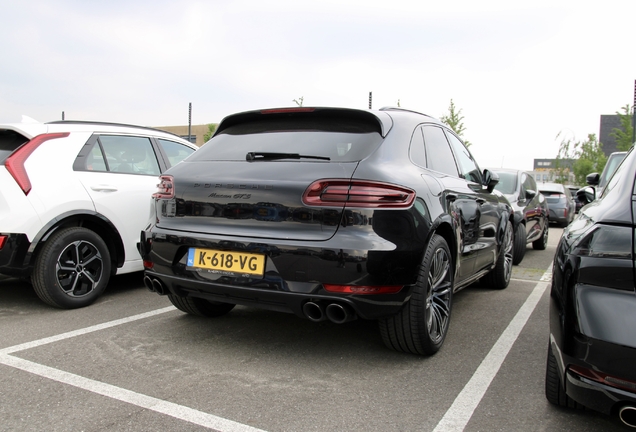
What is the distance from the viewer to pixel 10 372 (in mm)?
3078

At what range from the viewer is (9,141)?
14.6ft

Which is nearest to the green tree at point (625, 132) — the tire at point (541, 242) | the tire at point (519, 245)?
the tire at point (541, 242)

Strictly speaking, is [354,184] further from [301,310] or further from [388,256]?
[301,310]

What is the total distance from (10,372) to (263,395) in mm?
1493

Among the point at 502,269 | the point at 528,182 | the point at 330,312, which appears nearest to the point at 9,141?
the point at 330,312

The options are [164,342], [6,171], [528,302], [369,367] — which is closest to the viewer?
[369,367]

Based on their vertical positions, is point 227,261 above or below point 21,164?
below

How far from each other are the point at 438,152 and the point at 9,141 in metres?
3.49

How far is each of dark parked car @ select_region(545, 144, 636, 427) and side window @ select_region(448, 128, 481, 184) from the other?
89.5 inches

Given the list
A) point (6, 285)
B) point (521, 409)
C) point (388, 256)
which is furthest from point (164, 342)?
point (6, 285)

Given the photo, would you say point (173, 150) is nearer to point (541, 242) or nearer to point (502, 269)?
point (502, 269)

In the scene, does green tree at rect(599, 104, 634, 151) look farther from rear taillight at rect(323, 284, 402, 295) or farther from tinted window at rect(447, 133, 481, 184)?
rear taillight at rect(323, 284, 402, 295)

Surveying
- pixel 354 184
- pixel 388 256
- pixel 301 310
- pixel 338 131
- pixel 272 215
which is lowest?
pixel 301 310

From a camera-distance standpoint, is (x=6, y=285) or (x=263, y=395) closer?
(x=263, y=395)
